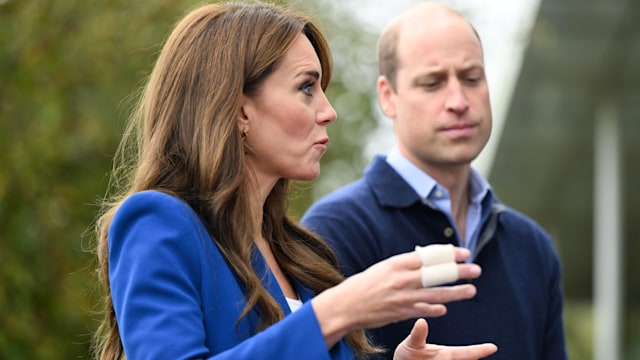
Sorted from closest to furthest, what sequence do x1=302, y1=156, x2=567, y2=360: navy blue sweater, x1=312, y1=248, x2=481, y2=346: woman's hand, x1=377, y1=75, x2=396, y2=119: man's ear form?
x1=312, y1=248, x2=481, y2=346: woman's hand → x1=302, y1=156, x2=567, y2=360: navy blue sweater → x1=377, y1=75, x2=396, y2=119: man's ear

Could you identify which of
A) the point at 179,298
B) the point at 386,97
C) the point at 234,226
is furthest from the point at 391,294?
the point at 386,97

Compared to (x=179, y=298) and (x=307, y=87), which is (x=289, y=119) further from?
(x=179, y=298)

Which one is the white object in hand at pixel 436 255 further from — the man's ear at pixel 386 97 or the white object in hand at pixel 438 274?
the man's ear at pixel 386 97

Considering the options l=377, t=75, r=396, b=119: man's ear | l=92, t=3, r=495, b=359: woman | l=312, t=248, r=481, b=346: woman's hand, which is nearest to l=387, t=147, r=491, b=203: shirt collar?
l=377, t=75, r=396, b=119: man's ear

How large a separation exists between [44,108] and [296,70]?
3.95 metres

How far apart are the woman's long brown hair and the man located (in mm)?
1241

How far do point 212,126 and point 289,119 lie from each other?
0.66ft

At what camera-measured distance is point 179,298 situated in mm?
2566

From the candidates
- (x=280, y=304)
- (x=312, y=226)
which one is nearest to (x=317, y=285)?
(x=280, y=304)

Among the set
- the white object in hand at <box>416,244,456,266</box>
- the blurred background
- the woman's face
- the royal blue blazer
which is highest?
the woman's face

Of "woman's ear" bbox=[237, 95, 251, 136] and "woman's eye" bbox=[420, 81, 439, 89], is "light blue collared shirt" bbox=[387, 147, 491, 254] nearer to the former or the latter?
"woman's eye" bbox=[420, 81, 439, 89]

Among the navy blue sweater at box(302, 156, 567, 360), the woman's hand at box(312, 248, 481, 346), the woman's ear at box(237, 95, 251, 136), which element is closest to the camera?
the woman's hand at box(312, 248, 481, 346)

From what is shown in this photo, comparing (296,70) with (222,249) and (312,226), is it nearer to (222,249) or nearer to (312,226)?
(222,249)

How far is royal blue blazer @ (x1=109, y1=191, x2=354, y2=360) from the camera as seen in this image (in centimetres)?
246
